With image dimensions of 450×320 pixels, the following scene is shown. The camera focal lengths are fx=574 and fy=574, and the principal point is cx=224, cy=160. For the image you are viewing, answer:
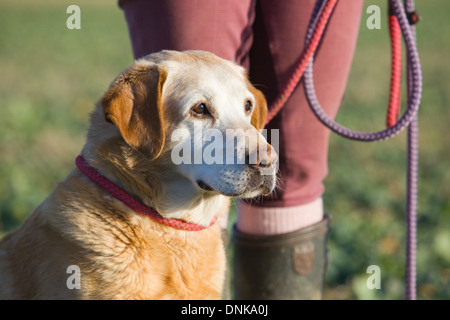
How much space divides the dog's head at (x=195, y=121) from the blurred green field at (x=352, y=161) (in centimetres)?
165

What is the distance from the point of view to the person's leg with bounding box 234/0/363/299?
279 cm

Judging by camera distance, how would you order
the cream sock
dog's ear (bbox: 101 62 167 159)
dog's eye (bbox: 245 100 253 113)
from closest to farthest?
dog's ear (bbox: 101 62 167 159) < dog's eye (bbox: 245 100 253 113) < the cream sock

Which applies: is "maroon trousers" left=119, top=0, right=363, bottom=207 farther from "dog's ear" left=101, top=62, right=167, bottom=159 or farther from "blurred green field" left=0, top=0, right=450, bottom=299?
"blurred green field" left=0, top=0, right=450, bottom=299

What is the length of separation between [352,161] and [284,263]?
4.04 m

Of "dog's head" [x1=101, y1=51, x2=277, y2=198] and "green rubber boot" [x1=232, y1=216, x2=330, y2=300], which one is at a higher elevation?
"dog's head" [x1=101, y1=51, x2=277, y2=198]

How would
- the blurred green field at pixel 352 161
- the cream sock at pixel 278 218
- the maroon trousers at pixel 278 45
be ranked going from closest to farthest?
the maroon trousers at pixel 278 45 → the cream sock at pixel 278 218 → the blurred green field at pixel 352 161

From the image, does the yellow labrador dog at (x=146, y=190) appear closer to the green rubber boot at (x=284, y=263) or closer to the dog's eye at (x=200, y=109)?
the dog's eye at (x=200, y=109)

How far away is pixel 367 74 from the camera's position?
1360cm

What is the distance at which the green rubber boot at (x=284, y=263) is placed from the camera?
10.0ft

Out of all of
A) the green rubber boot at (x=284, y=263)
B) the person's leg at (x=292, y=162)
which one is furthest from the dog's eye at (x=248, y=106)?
the green rubber boot at (x=284, y=263)

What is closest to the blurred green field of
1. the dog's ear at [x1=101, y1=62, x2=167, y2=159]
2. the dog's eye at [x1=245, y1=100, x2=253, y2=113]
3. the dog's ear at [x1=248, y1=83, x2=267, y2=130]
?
the dog's ear at [x1=248, y1=83, x2=267, y2=130]

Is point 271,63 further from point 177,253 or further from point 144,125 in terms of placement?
point 177,253

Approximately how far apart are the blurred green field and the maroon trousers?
1158mm

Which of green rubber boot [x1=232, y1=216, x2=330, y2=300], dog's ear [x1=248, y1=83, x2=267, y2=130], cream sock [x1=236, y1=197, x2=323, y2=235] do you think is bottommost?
green rubber boot [x1=232, y1=216, x2=330, y2=300]
